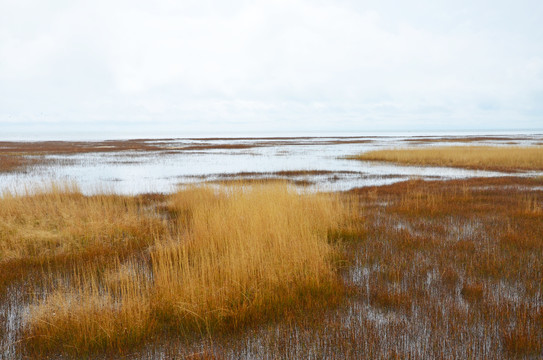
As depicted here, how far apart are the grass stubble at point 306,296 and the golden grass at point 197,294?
3 cm

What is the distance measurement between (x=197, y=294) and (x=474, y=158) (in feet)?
109

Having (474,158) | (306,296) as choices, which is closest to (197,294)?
(306,296)

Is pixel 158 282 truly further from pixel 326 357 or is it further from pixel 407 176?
pixel 407 176

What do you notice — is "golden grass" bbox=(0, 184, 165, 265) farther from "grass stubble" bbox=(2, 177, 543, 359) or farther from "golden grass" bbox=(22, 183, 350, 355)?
"golden grass" bbox=(22, 183, 350, 355)

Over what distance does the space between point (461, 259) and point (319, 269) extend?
3.43 meters

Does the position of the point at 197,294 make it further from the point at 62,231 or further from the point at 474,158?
the point at 474,158

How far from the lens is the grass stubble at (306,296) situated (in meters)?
4.73

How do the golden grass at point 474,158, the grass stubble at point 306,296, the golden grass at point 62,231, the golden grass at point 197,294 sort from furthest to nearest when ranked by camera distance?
the golden grass at point 474,158, the golden grass at point 62,231, the golden grass at point 197,294, the grass stubble at point 306,296

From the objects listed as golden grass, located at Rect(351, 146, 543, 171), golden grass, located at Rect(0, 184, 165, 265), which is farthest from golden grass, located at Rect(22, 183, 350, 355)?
golden grass, located at Rect(351, 146, 543, 171)

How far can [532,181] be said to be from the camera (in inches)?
792

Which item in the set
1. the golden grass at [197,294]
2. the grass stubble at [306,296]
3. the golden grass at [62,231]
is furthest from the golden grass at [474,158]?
the golden grass at [62,231]

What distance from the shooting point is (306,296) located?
6.09 m

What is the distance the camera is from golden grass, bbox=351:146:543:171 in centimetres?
2895

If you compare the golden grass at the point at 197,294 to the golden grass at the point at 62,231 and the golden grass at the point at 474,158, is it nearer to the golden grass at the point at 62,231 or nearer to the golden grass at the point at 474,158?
the golden grass at the point at 62,231
